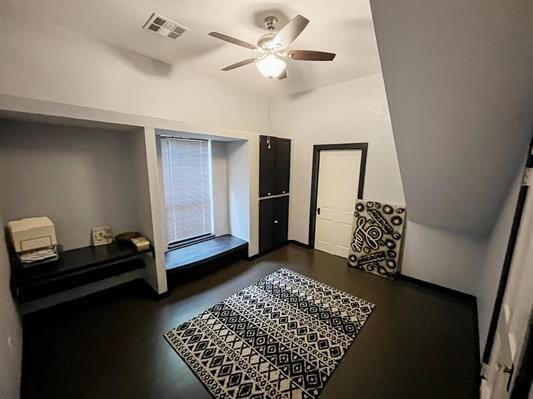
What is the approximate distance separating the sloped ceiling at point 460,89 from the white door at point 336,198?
1327 mm

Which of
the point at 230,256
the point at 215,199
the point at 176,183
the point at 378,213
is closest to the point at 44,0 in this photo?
the point at 176,183

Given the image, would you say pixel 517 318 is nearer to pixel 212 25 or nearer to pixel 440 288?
pixel 440 288

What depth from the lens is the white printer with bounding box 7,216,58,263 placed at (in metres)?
1.94

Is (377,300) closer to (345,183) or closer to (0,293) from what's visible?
(345,183)

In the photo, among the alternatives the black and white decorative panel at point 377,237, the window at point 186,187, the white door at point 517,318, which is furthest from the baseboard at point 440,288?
the window at point 186,187

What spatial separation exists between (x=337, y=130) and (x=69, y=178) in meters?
3.70

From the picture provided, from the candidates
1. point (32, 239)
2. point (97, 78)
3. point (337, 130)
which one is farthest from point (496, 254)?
point (97, 78)

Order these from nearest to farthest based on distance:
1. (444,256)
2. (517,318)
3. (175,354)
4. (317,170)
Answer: (517,318) → (175,354) → (444,256) → (317,170)

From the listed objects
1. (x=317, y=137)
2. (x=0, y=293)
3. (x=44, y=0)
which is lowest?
(x=0, y=293)

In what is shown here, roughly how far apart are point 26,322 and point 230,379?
88.8 inches

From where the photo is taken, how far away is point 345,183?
11.9ft

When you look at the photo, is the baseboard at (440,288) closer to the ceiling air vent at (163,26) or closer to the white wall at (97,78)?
the white wall at (97,78)

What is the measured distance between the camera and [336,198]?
3760 millimetres

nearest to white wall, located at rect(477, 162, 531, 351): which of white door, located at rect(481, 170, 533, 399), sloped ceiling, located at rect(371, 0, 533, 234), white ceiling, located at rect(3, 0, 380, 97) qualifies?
sloped ceiling, located at rect(371, 0, 533, 234)
